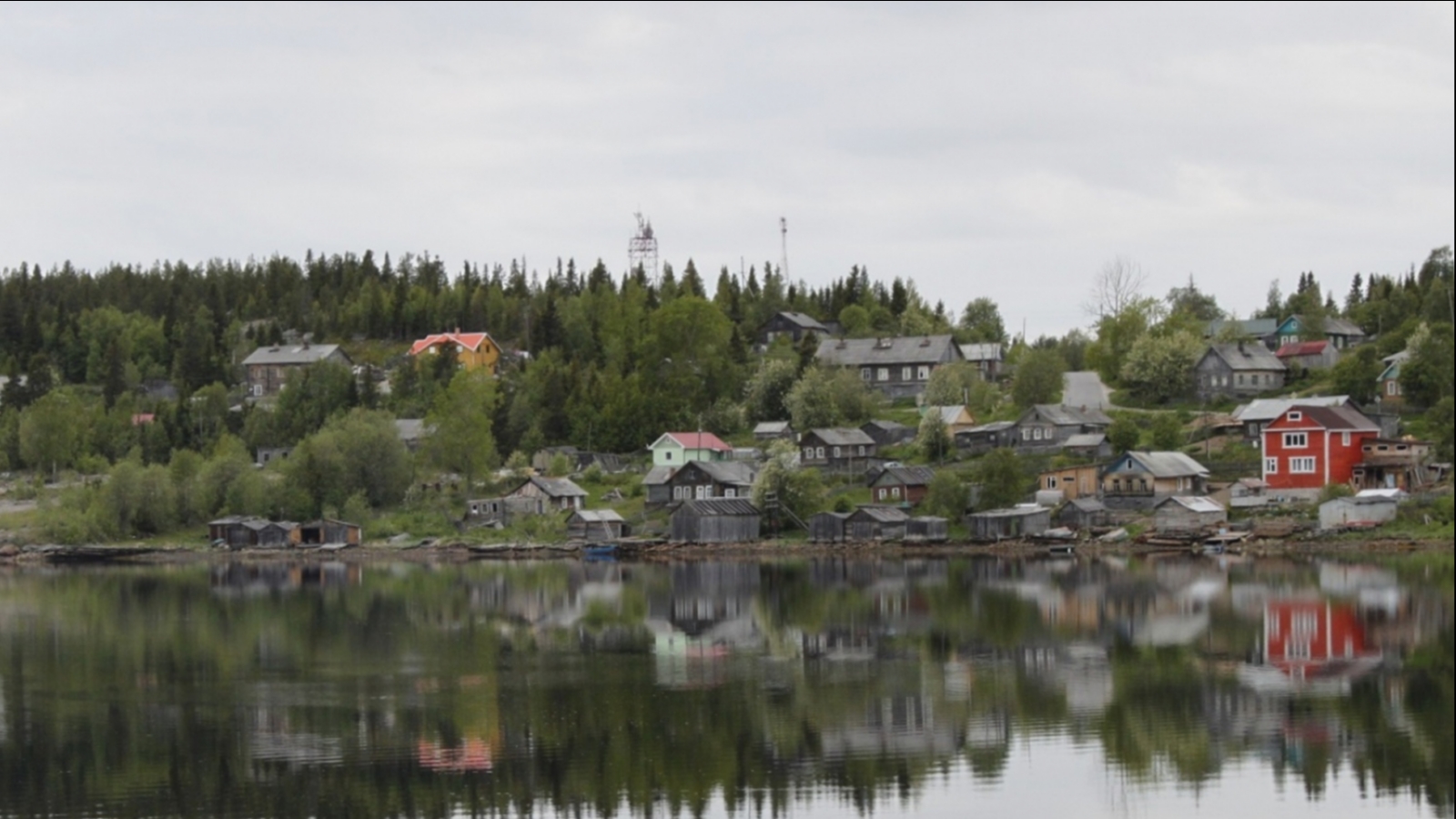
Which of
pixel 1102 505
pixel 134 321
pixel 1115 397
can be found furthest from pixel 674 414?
pixel 134 321

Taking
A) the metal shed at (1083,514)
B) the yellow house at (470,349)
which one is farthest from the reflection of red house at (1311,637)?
the yellow house at (470,349)

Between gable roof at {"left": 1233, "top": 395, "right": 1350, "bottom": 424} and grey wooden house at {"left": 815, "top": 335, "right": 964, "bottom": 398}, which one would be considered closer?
gable roof at {"left": 1233, "top": 395, "right": 1350, "bottom": 424}

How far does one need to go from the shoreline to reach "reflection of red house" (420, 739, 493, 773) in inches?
1463

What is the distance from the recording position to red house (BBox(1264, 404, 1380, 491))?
69625 mm

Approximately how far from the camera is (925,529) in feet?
244

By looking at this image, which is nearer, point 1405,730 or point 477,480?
point 1405,730

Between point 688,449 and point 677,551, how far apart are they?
12960 millimetres

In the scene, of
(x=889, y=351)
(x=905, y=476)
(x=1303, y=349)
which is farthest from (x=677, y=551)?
(x=1303, y=349)

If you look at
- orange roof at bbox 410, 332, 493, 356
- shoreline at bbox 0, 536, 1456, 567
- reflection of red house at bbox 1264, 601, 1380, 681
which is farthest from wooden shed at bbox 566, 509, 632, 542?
orange roof at bbox 410, 332, 493, 356

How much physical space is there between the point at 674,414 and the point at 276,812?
2934 inches

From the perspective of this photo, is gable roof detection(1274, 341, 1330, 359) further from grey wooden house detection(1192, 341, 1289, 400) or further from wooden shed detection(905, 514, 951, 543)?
wooden shed detection(905, 514, 951, 543)

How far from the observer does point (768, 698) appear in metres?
33.0

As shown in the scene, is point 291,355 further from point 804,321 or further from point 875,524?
point 875,524

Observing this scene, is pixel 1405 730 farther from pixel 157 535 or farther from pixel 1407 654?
pixel 157 535
